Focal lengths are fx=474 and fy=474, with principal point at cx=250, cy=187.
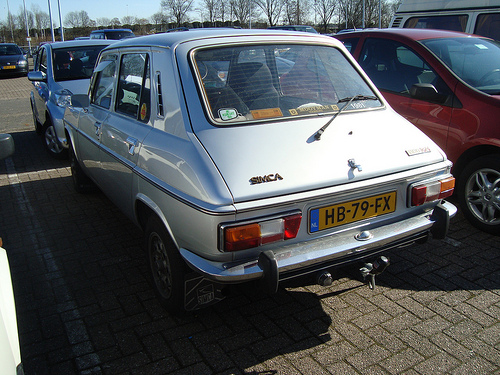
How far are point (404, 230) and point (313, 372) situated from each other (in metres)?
1.07

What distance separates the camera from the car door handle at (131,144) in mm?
3522

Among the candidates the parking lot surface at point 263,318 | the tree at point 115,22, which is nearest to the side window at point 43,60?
the parking lot surface at point 263,318

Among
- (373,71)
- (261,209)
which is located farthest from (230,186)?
(373,71)

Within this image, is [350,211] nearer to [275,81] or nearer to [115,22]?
[275,81]

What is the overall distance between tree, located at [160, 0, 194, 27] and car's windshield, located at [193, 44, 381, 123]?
191 ft

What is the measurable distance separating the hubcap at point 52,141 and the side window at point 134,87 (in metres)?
3.98

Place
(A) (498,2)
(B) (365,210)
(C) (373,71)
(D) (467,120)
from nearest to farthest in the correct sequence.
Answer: (B) (365,210) < (D) (467,120) < (C) (373,71) < (A) (498,2)

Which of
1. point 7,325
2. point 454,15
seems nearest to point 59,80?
point 7,325

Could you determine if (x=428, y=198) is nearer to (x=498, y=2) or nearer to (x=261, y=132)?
(x=261, y=132)

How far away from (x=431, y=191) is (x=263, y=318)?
4.80ft

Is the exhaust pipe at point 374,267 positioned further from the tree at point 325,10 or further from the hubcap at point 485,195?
the tree at point 325,10

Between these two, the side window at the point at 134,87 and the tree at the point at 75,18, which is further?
the tree at the point at 75,18

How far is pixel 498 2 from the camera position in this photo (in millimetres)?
7590

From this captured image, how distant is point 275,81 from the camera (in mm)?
3426
